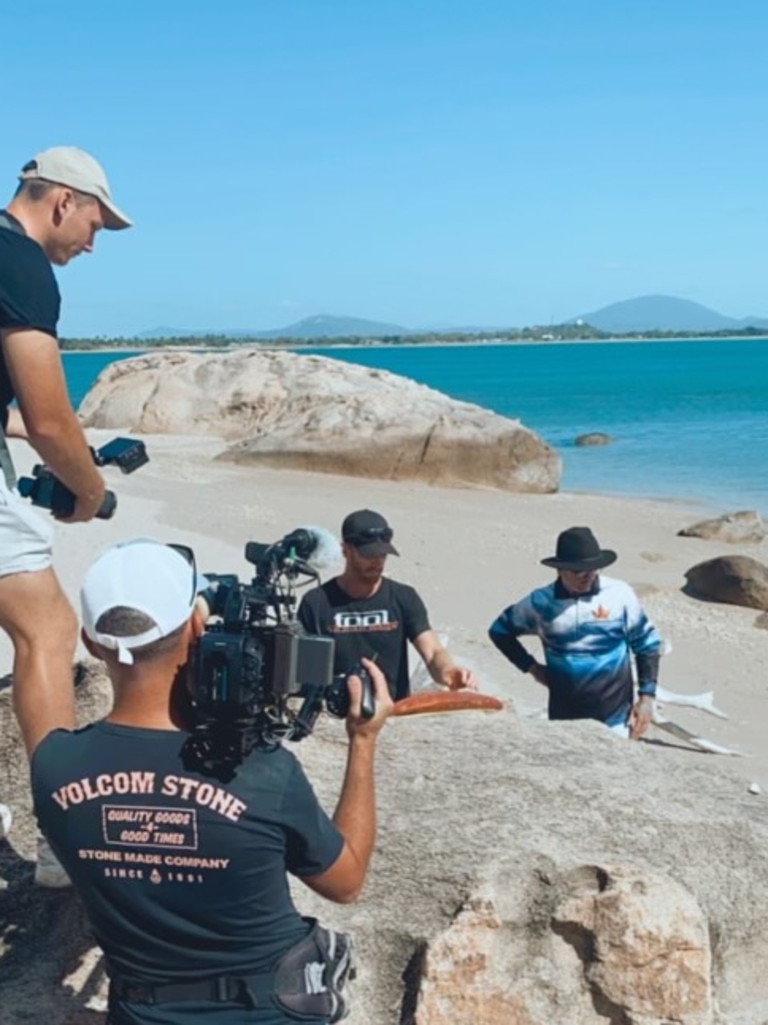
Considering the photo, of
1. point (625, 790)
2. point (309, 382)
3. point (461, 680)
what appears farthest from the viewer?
point (309, 382)

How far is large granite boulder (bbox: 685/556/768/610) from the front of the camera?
15.5 metres

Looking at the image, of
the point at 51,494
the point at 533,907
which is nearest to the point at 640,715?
the point at 533,907

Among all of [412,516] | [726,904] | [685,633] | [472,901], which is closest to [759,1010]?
[726,904]

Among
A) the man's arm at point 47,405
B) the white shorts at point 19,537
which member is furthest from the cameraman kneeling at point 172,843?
the white shorts at point 19,537

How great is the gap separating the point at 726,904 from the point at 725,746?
17.7ft

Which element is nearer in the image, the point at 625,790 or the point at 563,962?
the point at 563,962

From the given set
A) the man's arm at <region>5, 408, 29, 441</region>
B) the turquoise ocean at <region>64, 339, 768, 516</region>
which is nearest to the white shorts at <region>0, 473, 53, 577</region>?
the man's arm at <region>5, 408, 29, 441</region>

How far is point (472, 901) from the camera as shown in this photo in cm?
406

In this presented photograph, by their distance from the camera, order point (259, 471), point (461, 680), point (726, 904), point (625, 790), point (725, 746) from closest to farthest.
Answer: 1. point (726, 904)
2. point (625, 790)
3. point (461, 680)
4. point (725, 746)
5. point (259, 471)

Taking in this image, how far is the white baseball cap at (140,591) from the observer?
286cm

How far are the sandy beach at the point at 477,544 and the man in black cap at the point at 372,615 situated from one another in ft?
2.83

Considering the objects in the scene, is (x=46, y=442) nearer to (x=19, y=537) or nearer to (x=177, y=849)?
(x=19, y=537)

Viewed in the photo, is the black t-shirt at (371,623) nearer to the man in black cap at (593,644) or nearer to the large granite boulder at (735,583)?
the man in black cap at (593,644)

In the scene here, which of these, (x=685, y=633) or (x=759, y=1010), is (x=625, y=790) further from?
(x=685, y=633)
